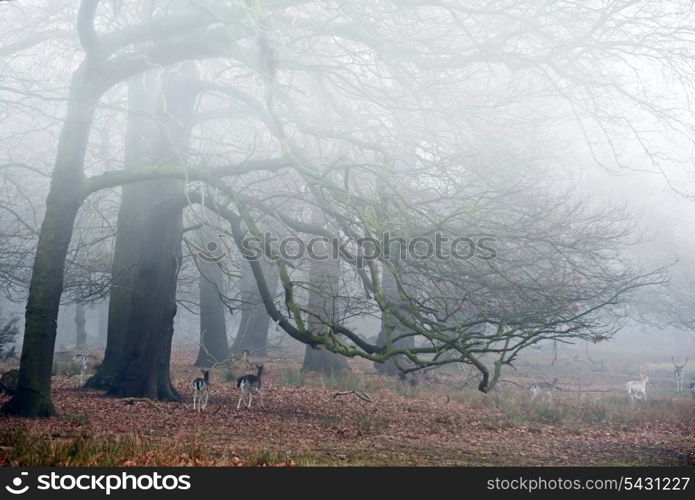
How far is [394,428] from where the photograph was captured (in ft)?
38.3

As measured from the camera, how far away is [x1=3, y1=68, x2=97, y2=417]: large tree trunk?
34.7ft

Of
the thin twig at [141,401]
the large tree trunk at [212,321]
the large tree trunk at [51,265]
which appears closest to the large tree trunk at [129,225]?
the thin twig at [141,401]

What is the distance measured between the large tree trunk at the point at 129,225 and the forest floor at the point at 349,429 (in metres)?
1.19

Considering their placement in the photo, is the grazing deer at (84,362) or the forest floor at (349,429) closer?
the forest floor at (349,429)

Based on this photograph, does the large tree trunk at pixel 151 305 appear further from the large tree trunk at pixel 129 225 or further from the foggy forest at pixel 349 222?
the large tree trunk at pixel 129 225

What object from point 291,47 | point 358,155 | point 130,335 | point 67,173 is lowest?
point 130,335

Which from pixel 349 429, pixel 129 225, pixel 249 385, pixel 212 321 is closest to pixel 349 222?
pixel 349 429

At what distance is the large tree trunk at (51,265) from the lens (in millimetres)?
10578

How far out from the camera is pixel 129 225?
15000mm

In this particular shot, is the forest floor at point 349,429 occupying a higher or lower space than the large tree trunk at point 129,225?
lower

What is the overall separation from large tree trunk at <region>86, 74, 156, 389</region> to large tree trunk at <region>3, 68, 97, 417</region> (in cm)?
296
